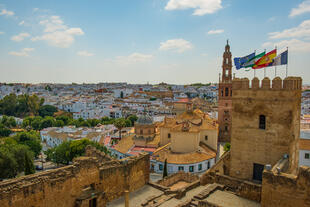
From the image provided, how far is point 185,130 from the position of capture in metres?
33.8

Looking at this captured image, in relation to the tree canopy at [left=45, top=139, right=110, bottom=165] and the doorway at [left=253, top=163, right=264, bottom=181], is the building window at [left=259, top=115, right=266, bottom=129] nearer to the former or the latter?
the doorway at [left=253, top=163, right=264, bottom=181]

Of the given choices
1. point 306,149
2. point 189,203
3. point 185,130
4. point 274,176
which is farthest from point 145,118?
point 274,176

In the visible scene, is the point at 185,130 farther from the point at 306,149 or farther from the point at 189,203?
the point at 189,203

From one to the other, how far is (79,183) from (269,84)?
38.5 ft

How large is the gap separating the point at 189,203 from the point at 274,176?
4657 mm

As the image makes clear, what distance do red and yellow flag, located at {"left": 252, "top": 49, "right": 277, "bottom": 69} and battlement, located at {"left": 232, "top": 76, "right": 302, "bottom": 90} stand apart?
1.91 metres

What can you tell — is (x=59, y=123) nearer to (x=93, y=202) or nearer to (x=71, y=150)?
(x=71, y=150)

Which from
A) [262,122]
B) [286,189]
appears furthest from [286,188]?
[262,122]

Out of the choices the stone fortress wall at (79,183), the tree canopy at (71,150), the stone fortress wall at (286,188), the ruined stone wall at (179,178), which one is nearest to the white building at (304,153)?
the ruined stone wall at (179,178)

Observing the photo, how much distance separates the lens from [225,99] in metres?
45.4

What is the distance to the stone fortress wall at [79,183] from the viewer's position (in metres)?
10.9

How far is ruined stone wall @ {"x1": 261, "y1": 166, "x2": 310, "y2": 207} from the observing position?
938cm

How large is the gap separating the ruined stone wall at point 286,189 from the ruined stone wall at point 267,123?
2578 millimetres

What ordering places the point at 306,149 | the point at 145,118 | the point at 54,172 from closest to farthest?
the point at 54,172, the point at 306,149, the point at 145,118
